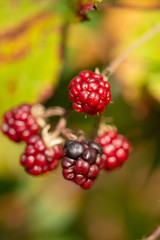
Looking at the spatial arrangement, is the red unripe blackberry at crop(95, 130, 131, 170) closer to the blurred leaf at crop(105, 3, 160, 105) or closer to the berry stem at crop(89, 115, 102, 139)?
the berry stem at crop(89, 115, 102, 139)

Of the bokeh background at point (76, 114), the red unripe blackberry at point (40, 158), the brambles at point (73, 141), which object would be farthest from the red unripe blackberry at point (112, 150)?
the bokeh background at point (76, 114)

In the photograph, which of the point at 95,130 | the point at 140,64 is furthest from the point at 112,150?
the point at 140,64

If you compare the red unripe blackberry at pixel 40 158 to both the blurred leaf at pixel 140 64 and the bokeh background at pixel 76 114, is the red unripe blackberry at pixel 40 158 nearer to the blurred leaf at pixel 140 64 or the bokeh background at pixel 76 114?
the bokeh background at pixel 76 114

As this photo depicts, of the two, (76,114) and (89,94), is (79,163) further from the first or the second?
(76,114)

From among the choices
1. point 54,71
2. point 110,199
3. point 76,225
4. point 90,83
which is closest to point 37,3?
point 54,71

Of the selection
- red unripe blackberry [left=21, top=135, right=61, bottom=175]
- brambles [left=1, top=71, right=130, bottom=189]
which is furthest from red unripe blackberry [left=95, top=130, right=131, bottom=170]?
red unripe blackberry [left=21, top=135, right=61, bottom=175]

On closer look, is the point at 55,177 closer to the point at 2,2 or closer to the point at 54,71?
the point at 54,71
